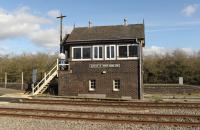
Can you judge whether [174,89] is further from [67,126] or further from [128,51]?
[67,126]

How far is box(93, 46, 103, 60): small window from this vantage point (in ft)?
99.5

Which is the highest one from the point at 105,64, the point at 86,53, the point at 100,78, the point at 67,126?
the point at 86,53

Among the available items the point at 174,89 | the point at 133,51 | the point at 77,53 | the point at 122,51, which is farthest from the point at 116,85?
the point at 174,89

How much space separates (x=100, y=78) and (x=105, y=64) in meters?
1.39

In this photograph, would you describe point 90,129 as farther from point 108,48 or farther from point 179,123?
point 108,48

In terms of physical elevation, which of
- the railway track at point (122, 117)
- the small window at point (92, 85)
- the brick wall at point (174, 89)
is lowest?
the railway track at point (122, 117)

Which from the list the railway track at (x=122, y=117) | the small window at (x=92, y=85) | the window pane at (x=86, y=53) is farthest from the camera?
the window pane at (x=86, y=53)

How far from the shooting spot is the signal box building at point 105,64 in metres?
29.1

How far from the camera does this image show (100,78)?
2997 cm

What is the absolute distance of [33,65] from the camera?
177 ft

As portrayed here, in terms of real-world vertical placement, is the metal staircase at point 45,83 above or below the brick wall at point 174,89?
above

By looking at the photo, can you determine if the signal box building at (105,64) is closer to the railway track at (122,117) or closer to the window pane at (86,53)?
the window pane at (86,53)

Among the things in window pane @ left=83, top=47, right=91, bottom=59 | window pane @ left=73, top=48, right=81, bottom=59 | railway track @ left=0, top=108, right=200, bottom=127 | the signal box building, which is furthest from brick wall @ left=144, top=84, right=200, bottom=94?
railway track @ left=0, top=108, right=200, bottom=127

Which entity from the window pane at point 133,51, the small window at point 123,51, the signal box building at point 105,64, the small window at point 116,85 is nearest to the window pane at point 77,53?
the signal box building at point 105,64
